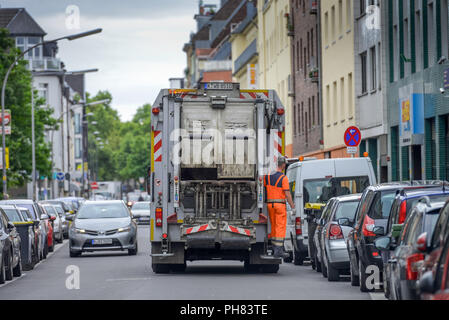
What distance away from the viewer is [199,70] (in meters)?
140

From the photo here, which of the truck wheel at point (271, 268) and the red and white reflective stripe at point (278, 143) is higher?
the red and white reflective stripe at point (278, 143)

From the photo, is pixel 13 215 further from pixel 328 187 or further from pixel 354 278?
pixel 354 278

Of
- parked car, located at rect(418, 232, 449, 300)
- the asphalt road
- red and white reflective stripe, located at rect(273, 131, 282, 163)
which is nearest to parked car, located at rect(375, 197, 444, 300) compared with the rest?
parked car, located at rect(418, 232, 449, 300)

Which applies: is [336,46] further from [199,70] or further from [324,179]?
[199,70]

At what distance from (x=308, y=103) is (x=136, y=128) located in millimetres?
123333

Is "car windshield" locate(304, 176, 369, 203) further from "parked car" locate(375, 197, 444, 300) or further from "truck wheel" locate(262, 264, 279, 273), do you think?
"parked car" locate(375, 197, 444, 300)

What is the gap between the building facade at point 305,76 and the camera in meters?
57.7

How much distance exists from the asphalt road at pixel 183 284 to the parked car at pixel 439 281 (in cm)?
624

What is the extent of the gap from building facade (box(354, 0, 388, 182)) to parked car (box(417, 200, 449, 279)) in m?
32.4

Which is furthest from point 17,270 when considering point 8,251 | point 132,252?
point 132,252

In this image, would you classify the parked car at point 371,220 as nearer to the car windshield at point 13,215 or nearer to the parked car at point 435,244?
the parked car at point 435,244

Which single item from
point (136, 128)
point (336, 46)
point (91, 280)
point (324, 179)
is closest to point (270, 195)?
point (91, 280)

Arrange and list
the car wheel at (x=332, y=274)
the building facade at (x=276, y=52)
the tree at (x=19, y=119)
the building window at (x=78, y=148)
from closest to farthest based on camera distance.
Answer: the car wheel at (x=332, y=274) < the tree at (x=19, y=119) < the building facade at (x=276, y=52) < the building window at (x=78, y=148)

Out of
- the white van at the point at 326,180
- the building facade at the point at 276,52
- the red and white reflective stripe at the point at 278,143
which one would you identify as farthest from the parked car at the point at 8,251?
the building facade at the point at 276,52
